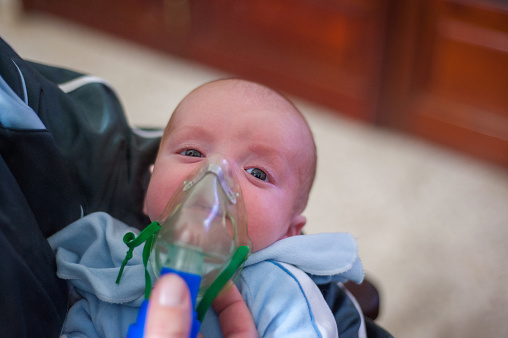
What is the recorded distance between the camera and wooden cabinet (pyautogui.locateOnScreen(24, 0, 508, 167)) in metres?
2.07

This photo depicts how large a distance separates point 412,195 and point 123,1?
1.69 metres

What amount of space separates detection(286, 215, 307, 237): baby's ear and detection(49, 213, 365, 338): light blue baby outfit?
0.08 m

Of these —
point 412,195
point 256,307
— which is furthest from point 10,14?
point 256,307

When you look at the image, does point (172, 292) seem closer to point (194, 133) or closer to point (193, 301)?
point (193, 301)

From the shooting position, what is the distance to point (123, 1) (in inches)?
110

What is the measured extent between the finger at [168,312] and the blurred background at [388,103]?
124 cm

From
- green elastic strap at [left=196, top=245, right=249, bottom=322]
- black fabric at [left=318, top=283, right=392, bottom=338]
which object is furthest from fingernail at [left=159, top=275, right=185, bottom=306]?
black fabric at [left=318, top=283, right=392, bottom=338]

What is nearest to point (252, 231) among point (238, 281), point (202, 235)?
point (238, 281)

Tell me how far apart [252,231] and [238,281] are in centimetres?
8

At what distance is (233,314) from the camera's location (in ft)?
2.55

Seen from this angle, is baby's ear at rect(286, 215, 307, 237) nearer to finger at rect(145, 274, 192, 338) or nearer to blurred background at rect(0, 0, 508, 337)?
finger at rect(145, 274, 192, 338)

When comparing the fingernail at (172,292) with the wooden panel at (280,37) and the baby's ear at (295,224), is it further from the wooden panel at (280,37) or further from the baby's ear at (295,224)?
the wooden panel at (280,37)

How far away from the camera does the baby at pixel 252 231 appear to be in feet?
2.65

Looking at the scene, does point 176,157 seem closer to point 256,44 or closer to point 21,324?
point 21,324
